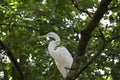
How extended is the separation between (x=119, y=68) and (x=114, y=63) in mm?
132

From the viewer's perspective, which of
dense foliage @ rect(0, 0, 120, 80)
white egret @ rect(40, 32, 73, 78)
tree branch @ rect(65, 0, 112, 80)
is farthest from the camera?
white egret @ rect(40, 32, 73, 78)

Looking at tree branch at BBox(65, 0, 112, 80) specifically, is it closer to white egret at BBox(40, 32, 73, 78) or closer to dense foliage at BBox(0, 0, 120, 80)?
dense foliage at BBox(0, 0, 120, 80)

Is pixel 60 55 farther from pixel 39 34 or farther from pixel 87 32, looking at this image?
pixel 87 32

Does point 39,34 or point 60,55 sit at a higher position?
point 39,34

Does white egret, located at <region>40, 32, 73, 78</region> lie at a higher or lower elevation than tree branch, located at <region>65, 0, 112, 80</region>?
lower

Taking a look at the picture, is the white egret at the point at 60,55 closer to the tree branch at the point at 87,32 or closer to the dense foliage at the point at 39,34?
Result: the dense foliage at the point at 39,34

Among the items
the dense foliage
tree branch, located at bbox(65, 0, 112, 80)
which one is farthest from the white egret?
tree branch, located at bbox(65, 0, 112, 80)

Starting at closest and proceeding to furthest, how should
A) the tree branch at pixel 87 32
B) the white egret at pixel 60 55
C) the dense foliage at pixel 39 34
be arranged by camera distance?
the tree branch at pixel 87 32 → the dense foliage at pixel 39 34 → the white egret at pixel 60 55

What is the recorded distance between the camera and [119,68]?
486 centimetres

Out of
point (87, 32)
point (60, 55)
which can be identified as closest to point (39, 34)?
point (60, 55)

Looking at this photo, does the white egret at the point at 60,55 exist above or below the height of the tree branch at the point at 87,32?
below

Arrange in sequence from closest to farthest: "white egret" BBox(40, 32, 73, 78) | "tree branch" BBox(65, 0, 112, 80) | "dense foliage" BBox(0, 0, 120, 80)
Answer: "tree branch" BBox(65, 0, 112, 80) → "dense foliage" BBox(0, 0, 120, 80) → "white egret" BBox(40, 32, 73, 78)

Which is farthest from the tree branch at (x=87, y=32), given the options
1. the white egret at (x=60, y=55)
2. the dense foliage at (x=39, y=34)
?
the white egret at (x=60, y=55)

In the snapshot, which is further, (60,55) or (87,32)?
(60,55)
